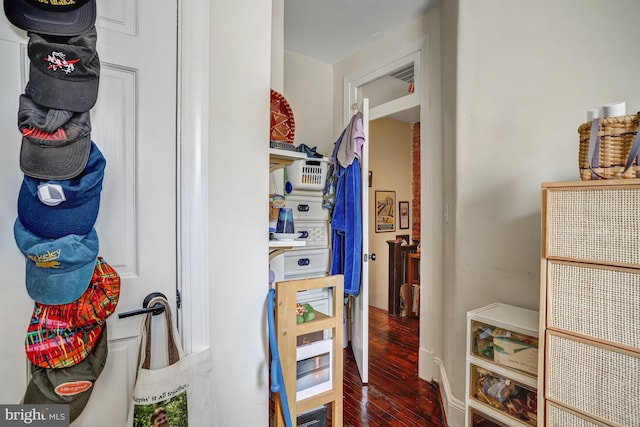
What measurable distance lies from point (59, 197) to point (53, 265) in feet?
0.61

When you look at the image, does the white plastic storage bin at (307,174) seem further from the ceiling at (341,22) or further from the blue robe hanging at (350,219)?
the ceiling at (341,22)

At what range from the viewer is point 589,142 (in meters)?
1.01

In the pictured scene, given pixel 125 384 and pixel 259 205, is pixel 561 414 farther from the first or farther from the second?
pixel 125 384

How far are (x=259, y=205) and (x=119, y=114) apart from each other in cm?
57

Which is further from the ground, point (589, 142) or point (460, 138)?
point (460, 138)

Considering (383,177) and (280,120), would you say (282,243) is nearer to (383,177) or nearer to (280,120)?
(280,120)

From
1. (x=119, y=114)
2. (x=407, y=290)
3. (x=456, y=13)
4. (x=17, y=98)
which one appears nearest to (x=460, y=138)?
(x=456, y=13)

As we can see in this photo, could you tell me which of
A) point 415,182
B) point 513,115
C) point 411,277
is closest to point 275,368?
point 513,115

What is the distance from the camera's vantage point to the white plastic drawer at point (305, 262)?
2.47 m

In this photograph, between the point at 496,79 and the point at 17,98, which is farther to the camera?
the point at 496,79

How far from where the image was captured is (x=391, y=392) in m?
2.16

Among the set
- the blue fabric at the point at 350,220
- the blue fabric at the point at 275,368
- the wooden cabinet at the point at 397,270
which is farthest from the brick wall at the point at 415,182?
the blue fabric at the point at 275,368

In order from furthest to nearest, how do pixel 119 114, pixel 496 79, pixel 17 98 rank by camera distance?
1. pixel 496 79
2. pixel 119 114
3. pixel 17 98

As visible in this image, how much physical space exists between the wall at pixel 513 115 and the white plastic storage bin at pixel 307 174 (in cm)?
102
